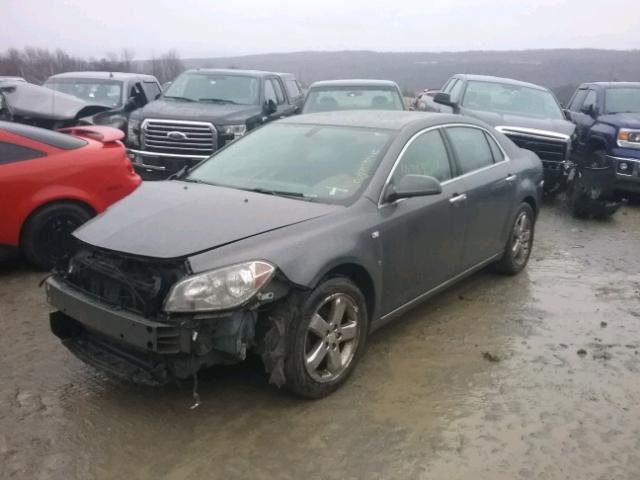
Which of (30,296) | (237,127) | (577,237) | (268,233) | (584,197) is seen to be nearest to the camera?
(268,233)

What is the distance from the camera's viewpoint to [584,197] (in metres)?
8.91

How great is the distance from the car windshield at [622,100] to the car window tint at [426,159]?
709 cm

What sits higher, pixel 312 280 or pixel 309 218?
pixel 309 218

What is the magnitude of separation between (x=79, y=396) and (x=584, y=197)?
749 centimetres

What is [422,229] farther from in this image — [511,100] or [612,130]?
[511,100]

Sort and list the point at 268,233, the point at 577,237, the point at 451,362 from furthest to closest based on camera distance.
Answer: the point at 577,237 → the point at 451,362 → the point at 268,233

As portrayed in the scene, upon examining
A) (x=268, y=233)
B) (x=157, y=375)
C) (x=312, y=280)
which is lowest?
(x=157, y=375)

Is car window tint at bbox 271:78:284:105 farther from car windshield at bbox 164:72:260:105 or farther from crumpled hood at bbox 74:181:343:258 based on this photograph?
crumpled hood at bbox 74:181:343:258

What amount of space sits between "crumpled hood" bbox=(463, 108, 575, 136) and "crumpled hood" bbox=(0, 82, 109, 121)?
233 inches

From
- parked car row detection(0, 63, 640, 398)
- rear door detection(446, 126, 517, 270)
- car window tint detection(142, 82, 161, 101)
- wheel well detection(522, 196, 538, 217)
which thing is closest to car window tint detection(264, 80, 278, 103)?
car window tint detection(142, 82, 161, 101)

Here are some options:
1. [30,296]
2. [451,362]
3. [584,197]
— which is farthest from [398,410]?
[584,197]

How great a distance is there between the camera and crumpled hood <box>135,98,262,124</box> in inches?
378

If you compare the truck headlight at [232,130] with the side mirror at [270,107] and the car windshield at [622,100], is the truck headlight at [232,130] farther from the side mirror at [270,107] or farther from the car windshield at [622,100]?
the car windshield at [622,100]

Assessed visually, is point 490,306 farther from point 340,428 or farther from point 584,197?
point 584,197
